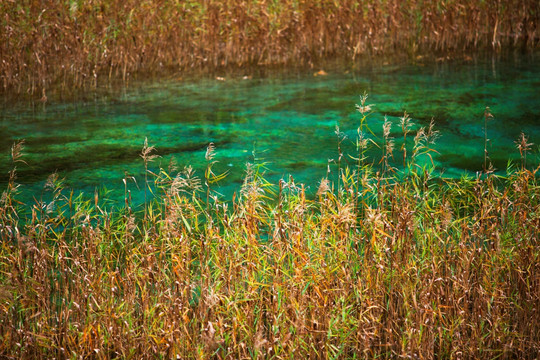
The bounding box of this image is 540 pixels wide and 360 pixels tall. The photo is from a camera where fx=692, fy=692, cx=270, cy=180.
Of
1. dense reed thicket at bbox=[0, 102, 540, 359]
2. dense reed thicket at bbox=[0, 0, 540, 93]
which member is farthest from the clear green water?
dense reed thicket at bbox=[0, 102, 540, 359]

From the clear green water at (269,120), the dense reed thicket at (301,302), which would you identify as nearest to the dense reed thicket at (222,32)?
the clear green water at (269,120)

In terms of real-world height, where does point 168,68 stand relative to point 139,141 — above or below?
above

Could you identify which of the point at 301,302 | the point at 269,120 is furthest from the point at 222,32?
the point at 301,302

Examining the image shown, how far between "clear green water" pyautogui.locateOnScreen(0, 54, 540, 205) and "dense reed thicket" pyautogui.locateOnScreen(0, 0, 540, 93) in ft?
2.18

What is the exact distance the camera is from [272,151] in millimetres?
5840

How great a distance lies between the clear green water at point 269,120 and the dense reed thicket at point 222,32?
2.18ft

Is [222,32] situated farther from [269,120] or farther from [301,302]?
[301,302]

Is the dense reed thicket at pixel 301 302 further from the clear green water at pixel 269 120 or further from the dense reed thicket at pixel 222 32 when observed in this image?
the dense reed thicket at pixel 222 32

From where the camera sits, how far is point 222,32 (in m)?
9.05

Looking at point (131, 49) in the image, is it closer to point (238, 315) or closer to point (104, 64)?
point (104, 64)

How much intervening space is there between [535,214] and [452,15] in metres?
7.02

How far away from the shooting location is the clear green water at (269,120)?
217 inches

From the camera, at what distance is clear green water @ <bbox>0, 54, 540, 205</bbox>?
5520 millimetres

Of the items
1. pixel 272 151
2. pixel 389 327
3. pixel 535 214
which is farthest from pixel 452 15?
pixel 389 327
